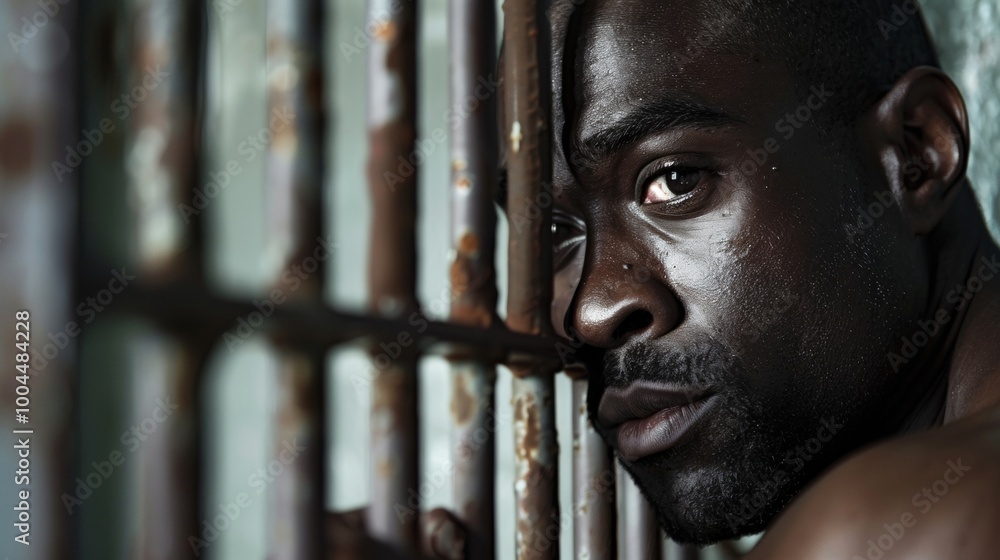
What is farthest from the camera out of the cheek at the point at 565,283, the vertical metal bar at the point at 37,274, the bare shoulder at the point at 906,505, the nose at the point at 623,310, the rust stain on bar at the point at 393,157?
the cheek at the point at 565,283

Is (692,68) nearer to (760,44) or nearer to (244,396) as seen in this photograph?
(760,44)

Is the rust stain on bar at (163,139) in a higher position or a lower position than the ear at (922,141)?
higher

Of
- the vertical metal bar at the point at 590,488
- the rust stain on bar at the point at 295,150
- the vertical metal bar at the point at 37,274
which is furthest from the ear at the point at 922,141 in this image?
the vertical metal bar at the point at 37,274

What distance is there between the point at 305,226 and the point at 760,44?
2.12ft

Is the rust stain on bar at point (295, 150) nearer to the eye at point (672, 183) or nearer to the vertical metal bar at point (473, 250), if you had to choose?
the vertical metal bar at point (473, 250)

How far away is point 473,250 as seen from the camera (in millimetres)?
761

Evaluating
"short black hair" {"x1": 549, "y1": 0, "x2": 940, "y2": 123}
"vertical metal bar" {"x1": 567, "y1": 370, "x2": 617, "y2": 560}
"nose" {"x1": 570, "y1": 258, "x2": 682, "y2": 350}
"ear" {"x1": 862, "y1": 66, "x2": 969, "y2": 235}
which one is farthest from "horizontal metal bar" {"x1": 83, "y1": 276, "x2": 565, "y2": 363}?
"ear" {"x1": 862, "y1": 66, "x2": 969, "y2": 235}

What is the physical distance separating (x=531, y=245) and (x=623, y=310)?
0.46 ft

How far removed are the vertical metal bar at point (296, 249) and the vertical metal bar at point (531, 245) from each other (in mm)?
270

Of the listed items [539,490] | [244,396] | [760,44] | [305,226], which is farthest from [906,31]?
[244,396]

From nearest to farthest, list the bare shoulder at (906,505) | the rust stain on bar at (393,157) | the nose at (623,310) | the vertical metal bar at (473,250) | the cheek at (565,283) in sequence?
1. the bare shoulder at (906,505)
2. the rust stain on bar at (393,157)
3. the vertical metal bar at (473,250)
4. the nose at (623,310)
5. the cheek at (565,283)

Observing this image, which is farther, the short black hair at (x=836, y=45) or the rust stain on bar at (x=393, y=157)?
the short black hair at (x=836, y=45)

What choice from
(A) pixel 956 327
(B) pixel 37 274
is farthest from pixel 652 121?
(B) pixel 37 274

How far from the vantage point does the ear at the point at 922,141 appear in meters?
1.04
